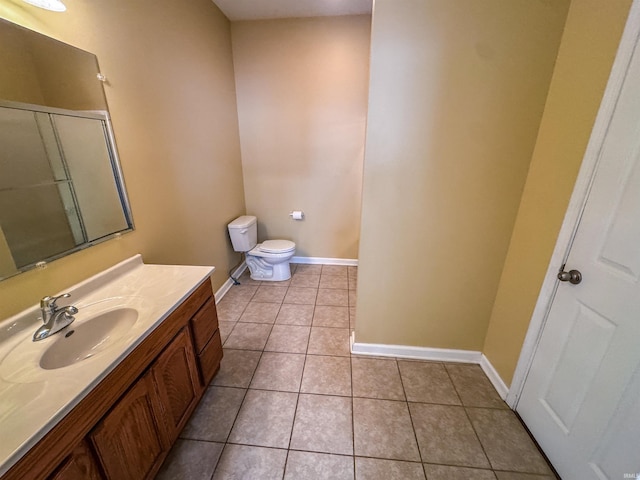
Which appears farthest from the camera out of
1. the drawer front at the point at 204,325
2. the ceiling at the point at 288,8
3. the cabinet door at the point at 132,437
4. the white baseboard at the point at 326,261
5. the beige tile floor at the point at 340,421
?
the white baseboard at the point at 326,261

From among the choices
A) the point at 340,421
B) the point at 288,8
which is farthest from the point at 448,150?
the point at 288,8

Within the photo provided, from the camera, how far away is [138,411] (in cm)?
100

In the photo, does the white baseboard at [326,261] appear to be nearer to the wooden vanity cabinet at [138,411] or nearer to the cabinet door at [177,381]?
the wooden vanity cabinet at [138,411]

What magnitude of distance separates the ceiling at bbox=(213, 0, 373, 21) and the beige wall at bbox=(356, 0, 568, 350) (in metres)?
1.54

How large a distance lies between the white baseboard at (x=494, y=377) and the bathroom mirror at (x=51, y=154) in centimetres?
248

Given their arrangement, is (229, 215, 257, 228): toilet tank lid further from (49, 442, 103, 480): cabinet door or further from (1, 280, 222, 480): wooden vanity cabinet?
(49, 442, 103, 480): cabinet door

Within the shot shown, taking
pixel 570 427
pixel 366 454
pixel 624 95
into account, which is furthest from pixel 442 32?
pixel 366 454

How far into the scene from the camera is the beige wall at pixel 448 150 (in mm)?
1265

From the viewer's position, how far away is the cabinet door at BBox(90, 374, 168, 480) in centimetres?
86

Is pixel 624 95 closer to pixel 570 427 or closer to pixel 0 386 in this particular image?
pixel 570 427

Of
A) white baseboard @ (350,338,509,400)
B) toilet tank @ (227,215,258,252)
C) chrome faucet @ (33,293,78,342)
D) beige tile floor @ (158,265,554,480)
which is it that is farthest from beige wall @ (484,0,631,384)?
toilet tank @ (227,215,258,252)

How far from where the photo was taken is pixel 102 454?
2.77 feet

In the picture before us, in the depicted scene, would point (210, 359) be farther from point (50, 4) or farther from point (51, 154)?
point (50, 4)

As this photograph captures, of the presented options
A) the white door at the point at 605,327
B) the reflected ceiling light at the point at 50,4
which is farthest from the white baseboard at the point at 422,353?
the reflected ceiling light at the point at 50,4
